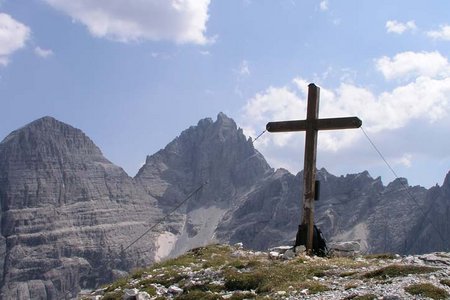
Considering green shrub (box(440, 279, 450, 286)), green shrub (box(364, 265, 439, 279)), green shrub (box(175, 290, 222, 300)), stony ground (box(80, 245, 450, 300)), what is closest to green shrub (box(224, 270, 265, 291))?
stony ground (box(80, 245, 450, 300))

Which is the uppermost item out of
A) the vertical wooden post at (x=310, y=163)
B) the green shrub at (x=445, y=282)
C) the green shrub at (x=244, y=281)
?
the vertical wooden post at (x=310, y=163)

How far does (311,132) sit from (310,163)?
59.1 inches

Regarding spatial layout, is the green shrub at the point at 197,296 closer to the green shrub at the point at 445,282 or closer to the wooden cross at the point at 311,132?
the green shrub at the point at 445,282

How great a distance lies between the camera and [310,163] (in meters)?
26.7

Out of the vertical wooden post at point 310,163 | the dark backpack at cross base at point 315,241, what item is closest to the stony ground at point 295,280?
the dark backpack at cross base at point 315,241

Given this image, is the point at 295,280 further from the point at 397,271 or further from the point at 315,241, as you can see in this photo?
the point at 315,241

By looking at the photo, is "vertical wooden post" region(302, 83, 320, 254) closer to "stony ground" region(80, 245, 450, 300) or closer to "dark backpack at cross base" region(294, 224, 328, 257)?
"dark backpack at cross base" region(294, 224, 328, 257)

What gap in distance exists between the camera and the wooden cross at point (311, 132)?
26205mm

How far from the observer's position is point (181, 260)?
29.4m

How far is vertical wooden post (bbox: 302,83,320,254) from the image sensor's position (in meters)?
26.4

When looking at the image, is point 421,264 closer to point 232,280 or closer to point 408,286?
point 408,286

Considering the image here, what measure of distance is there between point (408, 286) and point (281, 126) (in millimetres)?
13323

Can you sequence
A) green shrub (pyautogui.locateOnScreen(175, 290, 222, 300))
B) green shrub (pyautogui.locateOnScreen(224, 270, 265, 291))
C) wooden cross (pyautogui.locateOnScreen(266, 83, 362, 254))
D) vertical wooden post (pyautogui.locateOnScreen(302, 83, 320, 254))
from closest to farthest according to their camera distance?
green shrub (pyautogui.locateOnScreen(175, 290, 222, 300)) → green shrub (pyautogui.locateOnScreen(224, 270, 265, 291)) → wooden cross (pyautogui.locateOnScreen(266, 83, 362, 254)) → vertical wooden post (pyautogui.locateOnScreen(302, 83, 320, 254))

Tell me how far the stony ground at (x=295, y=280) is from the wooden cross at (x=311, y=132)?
2.06 meters
